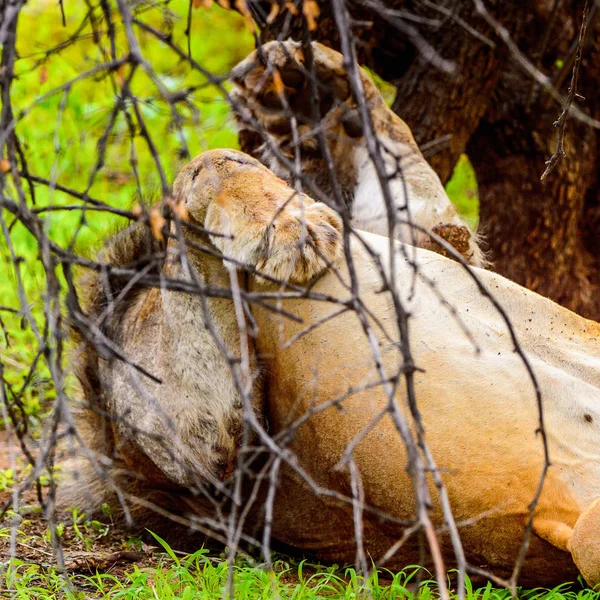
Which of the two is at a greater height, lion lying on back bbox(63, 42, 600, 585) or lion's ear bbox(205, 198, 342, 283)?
lion's ear bbox(205, 198, 342, 283)

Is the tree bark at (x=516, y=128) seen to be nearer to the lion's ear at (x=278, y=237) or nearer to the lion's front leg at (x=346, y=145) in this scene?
the lion's front leg at (x=346, y=145)

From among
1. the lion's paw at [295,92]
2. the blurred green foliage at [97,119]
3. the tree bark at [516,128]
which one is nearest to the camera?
the lion's paw at [295,92]

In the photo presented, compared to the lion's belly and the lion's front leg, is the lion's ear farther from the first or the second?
the lion's front leg

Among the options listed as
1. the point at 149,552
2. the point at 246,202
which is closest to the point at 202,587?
the point at 149,552

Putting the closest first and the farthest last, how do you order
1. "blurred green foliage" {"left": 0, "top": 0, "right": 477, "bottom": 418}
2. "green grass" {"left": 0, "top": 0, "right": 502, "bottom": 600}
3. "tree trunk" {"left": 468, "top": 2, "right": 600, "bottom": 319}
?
"green grass" {"left": 0, "top": 0, "right": 502, "bottom": 600} < "tree trunk" {"left": 468, "top": 2, "right": 600, "bottom": 319} < "blurred green foliage" {"left": 0, "top": 0, "right": 477, "bottom": 418}

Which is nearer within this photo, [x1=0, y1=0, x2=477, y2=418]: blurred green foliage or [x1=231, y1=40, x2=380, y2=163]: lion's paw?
[x1=231, y1=40, x2=380, y2=163]: lion's paw

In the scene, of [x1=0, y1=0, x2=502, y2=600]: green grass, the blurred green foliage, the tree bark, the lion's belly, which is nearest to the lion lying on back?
the lion's belly

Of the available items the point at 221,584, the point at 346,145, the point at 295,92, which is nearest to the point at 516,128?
the point at 346,145

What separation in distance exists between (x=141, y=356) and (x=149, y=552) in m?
0.64

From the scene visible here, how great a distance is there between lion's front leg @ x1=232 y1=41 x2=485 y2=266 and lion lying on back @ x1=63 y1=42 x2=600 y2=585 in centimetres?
53

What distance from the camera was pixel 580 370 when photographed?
110 inches

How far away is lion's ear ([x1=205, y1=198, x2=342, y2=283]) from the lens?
2584mm

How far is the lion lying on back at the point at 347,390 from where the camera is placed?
261 centimetres

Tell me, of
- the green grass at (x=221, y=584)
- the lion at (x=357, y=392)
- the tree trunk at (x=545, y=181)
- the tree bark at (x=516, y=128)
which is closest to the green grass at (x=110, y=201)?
the green grass at (x=221, y=584)
